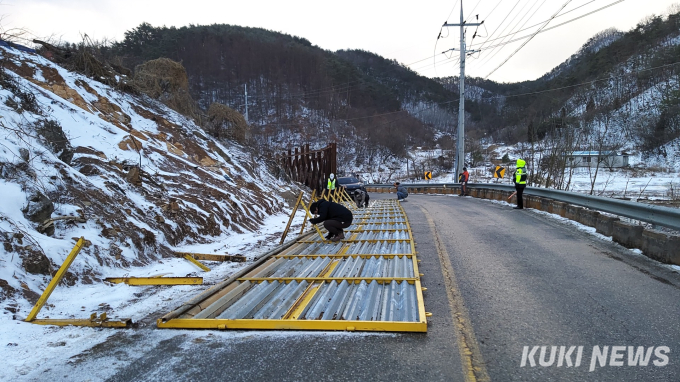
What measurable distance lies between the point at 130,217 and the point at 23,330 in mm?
3542

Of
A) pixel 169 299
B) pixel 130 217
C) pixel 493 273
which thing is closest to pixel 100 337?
pixel 169 299

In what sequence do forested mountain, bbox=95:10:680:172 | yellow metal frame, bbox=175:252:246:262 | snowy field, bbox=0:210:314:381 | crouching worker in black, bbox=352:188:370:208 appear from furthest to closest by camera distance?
forested mountain, bbox=95:10:680:172 < crouching worker in black, bbox=352:188:370:208 < yellow metal frame, bbox=175:252:246:262 < snowy field, bbox=0:210:314:381

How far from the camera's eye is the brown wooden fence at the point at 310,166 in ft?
77.5

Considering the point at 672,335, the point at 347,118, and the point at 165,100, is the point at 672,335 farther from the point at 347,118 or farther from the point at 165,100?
the point at 347,118

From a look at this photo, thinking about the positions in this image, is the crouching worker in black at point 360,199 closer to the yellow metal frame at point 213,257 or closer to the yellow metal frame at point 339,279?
the yellow metal frame at point 213,257

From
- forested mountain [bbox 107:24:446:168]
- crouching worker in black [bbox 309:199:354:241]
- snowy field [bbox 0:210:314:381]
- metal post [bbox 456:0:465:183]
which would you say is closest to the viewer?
snowy field [bbox 0:210:314:381]

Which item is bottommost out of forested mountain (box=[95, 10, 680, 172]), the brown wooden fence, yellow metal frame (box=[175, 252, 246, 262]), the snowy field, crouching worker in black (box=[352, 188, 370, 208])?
the snowy field

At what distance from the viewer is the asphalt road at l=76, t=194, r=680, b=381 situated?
108 inches

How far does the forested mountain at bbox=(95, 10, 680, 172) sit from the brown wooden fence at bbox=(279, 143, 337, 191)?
2578 cm

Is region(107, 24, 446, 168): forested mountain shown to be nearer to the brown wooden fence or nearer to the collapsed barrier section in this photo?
the brown wooden fence

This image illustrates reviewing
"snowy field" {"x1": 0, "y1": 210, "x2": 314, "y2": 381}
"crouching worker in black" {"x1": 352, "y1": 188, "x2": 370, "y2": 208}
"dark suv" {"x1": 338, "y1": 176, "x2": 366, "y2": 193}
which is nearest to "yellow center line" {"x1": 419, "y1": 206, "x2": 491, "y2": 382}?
"snowy field" {"x1": 0, "y1": 210, "x2": 314, "y2": 381}

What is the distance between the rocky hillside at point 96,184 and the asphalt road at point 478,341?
2.33 meters

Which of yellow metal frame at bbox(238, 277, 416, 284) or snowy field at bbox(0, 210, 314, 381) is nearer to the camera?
snowy field at bbox(0, 210, 314, 381)

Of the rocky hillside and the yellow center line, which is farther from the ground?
the rocky hillside
